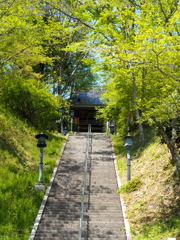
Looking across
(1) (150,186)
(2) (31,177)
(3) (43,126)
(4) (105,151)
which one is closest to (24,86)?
(3) (43,126)

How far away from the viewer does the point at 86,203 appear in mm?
12062

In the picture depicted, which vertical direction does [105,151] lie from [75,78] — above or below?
below

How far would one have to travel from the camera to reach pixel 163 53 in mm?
8875

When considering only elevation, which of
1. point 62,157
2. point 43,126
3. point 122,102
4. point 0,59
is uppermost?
point 0,59

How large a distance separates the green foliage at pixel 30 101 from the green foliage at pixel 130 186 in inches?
364

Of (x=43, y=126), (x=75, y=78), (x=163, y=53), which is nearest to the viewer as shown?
(x=163, y=53)

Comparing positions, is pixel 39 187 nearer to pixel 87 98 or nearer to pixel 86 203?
pixel 86 203

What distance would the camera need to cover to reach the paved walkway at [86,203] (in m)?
9.95

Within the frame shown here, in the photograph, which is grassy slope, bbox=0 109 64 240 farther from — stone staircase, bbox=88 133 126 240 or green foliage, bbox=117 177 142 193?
Answer: green foliage, bbox=117 177 142 193

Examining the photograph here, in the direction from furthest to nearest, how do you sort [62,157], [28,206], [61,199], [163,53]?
[62,157], [61,199], [28,206], [163,53]

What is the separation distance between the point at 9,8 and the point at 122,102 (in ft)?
29.7

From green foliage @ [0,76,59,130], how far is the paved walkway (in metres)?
3.95

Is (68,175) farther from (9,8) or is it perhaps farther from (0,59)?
(9,8)

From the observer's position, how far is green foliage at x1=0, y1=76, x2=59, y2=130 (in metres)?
20.0
